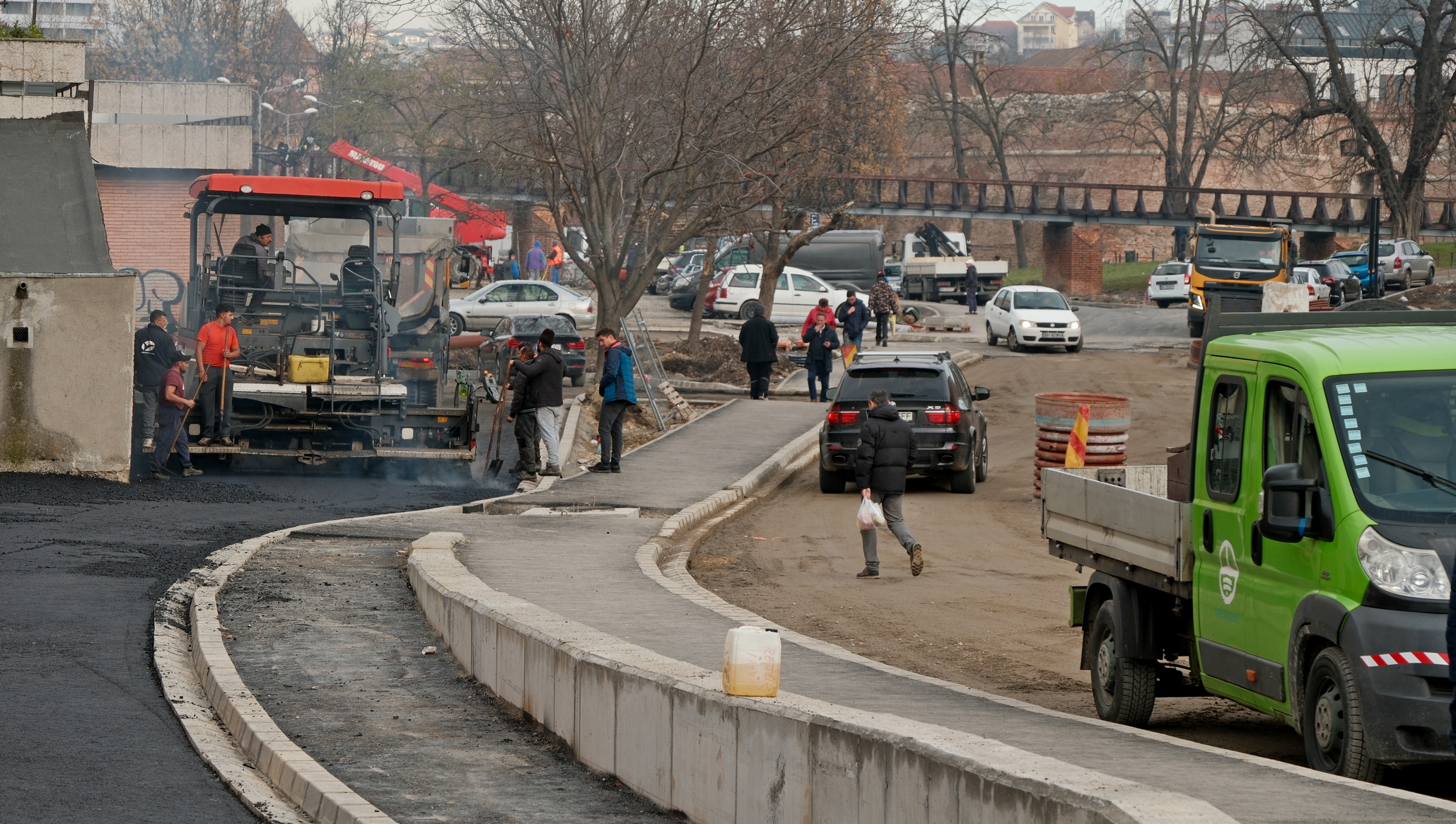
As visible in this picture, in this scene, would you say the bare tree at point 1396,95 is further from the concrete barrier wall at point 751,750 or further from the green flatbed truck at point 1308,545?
the concrete barrier wall at point 751,750

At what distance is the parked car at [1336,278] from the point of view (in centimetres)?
4684

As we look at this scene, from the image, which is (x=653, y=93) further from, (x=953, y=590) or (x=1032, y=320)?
(x=1032, y=320)

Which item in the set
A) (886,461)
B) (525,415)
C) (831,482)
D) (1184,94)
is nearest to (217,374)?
(525,415)

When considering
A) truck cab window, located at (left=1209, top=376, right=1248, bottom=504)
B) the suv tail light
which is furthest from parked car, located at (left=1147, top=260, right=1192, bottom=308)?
truck cab window, located at (left=1209, top=376, right=1248, bottom=504)

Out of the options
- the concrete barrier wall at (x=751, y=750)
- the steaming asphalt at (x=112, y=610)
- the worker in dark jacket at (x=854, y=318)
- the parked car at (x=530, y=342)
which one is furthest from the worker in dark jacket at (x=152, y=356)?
the worker in dark jacket at (x=854, y=318)

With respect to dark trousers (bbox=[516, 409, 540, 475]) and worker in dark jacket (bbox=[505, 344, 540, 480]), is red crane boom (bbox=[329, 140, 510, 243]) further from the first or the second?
dark trousers (bbox=[516, 409, 540, 475])

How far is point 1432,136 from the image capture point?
52.9m

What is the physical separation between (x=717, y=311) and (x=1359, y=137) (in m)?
22.3

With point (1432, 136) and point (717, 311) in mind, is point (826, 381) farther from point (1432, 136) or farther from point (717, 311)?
point (1432, 136)

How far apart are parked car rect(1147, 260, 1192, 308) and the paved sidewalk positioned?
3482cm

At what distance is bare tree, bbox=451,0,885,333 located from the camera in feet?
80.8

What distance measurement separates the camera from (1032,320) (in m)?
40.2

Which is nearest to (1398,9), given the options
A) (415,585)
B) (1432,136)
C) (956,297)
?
(1432,136)

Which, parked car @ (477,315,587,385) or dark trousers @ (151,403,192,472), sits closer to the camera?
dark trousers @ (151,403,192,472)
